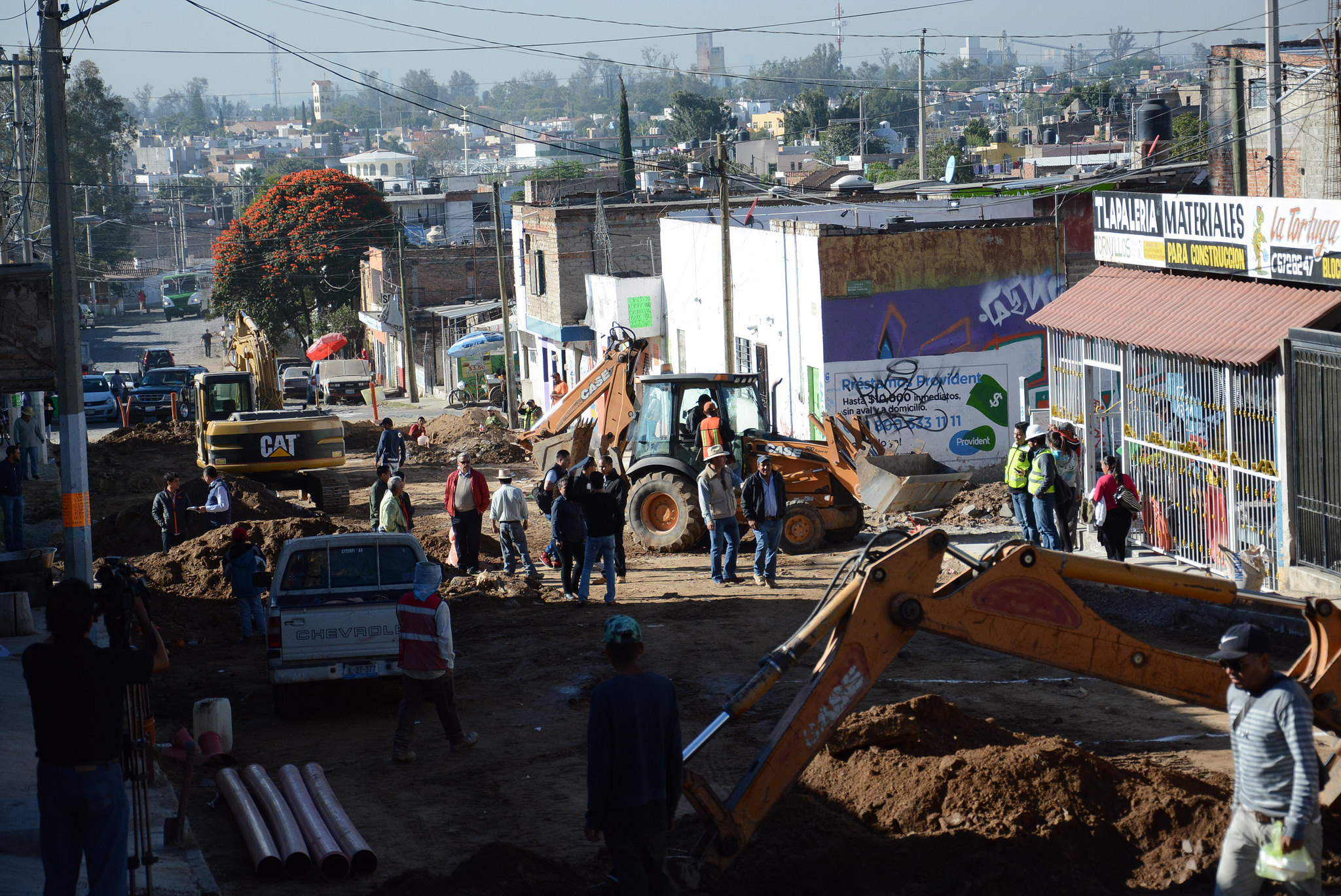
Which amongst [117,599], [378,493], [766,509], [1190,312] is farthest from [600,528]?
[117,599]

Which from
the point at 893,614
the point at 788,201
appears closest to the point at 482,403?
the point at 788,201

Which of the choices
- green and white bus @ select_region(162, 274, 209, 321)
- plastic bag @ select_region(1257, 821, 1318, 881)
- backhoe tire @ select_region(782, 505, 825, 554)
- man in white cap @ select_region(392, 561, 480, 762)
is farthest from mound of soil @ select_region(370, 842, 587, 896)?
green and white bus @ select_region(162, 274, 209, 321)

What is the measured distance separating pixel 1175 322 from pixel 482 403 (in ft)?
110

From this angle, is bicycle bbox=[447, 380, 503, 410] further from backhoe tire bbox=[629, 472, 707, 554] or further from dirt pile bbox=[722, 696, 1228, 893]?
dirt pile bbox=[722, 696, 1228, 893]

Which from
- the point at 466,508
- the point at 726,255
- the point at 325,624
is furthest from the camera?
the point at 726,255

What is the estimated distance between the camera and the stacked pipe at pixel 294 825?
7898mm

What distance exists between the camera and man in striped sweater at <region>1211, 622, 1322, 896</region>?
5.44 metres

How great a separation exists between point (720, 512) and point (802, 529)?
285 cm

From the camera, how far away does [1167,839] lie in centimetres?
744

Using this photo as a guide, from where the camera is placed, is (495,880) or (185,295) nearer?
(495,880)

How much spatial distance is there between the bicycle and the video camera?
37.4m

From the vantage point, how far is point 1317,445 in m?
13.6

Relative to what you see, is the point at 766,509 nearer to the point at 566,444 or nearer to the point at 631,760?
the point at 566,444

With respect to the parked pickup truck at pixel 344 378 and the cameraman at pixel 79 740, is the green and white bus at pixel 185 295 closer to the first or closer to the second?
the parked pickup truck at pixel 344 378
